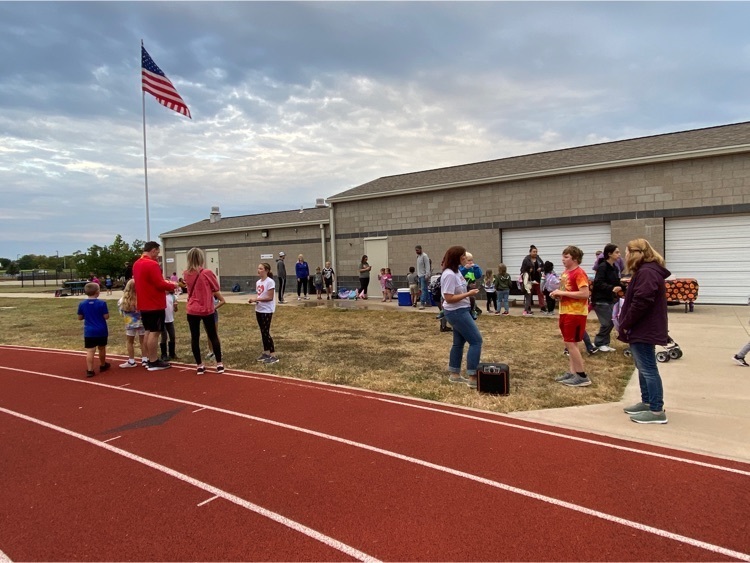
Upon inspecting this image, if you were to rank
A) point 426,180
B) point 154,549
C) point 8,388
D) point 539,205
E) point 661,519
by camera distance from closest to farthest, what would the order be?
point 154,549 < point 661,519 < point 8,388 < point 539,205 < point 426,180

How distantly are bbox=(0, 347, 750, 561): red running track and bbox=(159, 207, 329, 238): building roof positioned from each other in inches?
752

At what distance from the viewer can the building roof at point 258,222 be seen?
84.5 ft

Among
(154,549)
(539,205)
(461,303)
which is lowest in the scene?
(154,549)

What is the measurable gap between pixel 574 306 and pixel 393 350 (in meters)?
3.91

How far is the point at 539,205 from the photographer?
54.9 ft

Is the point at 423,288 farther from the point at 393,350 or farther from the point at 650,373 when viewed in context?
the point at 650,373

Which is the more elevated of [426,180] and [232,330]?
[426,180]

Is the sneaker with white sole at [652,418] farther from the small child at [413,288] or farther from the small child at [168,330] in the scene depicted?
the small child at [413,288]

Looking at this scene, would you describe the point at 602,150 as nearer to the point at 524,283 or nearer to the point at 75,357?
the point at 524,283

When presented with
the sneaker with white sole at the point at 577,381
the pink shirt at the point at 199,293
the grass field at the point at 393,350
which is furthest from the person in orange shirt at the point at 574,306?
the pink shirt at the point at 199,293

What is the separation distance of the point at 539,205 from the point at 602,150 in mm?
3227

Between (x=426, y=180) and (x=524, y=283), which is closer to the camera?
(x=524, y=283)

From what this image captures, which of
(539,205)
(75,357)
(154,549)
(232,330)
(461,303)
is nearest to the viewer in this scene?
(154,549)

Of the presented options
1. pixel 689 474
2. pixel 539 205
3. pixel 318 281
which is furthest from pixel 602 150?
pixel 689 474
